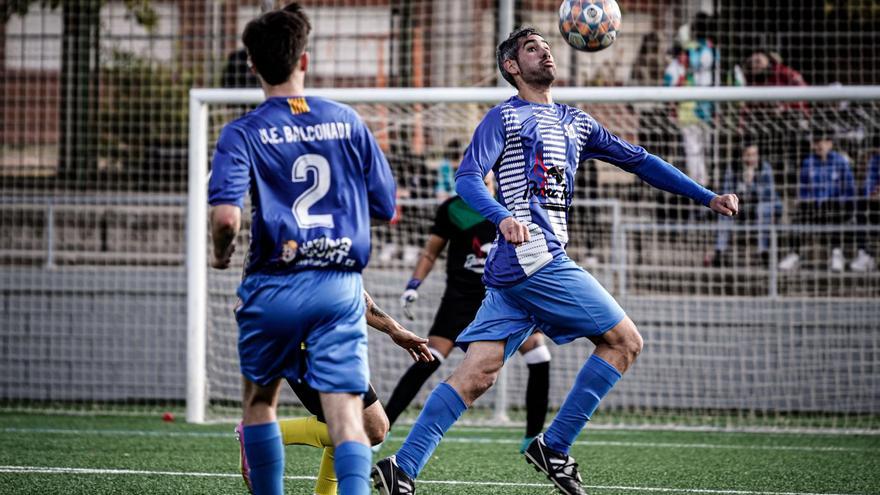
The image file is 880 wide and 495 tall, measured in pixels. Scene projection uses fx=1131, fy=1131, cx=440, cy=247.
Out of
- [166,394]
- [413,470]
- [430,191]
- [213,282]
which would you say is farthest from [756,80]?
[413,470]

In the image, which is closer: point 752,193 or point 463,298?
point 463,298

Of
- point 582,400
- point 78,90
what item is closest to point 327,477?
point 582,400

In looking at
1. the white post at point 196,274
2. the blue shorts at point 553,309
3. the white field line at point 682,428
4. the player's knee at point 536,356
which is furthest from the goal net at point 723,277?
the blue shorts at point 553,309

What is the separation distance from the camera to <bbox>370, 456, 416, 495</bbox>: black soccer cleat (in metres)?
4.79

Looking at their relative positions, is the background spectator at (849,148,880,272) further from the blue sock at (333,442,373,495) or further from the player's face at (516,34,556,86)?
the blue sock at (333,442,373,495)

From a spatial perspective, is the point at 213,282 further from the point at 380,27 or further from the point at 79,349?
the point at 380,27

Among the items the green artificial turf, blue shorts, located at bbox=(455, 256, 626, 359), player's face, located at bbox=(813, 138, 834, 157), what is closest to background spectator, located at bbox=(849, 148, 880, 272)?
player's face, located at bbox=(813, 138, 834, 157)

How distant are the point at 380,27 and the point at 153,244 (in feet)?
15.0

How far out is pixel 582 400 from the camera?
5.04 meters

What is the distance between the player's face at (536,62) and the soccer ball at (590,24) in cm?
62

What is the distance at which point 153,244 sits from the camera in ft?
43.8

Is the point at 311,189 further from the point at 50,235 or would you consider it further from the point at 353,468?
the point at 50,235

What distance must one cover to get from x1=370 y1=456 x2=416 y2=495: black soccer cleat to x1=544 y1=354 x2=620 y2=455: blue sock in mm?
654

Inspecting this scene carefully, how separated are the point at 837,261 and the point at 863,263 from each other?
26 centimetres
